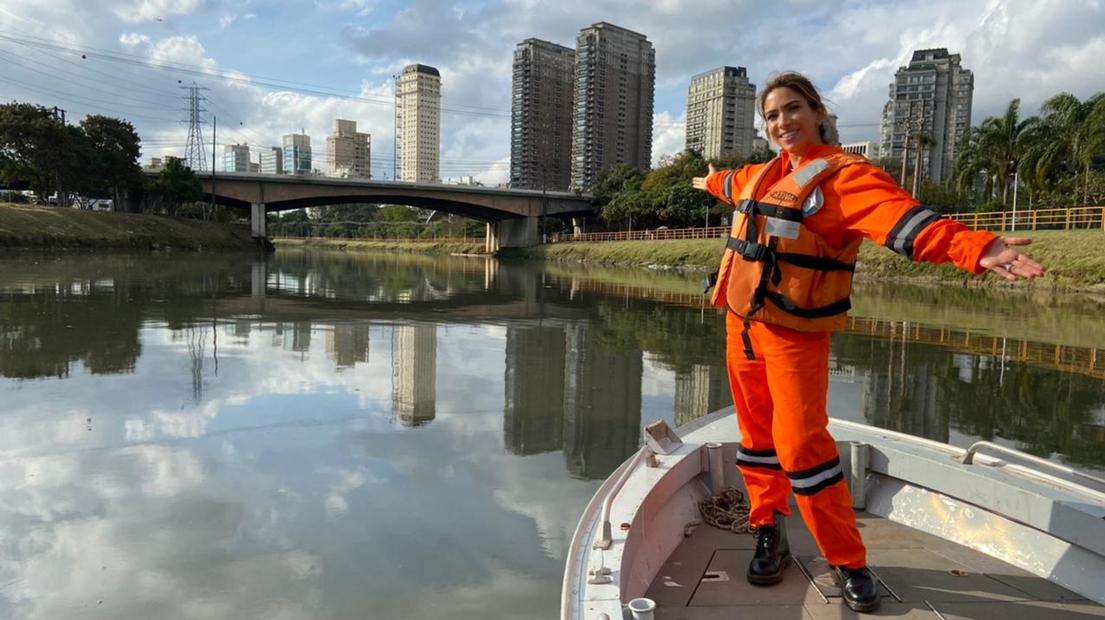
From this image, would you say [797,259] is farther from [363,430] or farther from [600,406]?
[600,406]

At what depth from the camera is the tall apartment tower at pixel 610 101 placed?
80.1 metres

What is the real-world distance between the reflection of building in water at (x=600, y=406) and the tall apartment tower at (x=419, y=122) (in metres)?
81.0

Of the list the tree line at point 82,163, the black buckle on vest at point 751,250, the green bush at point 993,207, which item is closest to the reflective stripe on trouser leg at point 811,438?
the black buckle on vest at point 751,250

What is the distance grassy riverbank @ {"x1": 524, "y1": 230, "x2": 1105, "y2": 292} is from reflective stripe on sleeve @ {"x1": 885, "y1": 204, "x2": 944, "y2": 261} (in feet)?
36.6

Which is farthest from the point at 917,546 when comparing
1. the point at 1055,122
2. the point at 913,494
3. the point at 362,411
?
the point at 1055,122

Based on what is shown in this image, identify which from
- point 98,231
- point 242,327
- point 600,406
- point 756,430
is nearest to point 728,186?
point 756,430

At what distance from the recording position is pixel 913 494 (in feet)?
9.66

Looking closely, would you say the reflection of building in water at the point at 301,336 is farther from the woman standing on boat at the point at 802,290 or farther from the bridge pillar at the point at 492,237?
the bridge pillar at the point at 492,237

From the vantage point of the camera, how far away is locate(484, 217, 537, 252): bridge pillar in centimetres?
6016

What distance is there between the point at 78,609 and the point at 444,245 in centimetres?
7251

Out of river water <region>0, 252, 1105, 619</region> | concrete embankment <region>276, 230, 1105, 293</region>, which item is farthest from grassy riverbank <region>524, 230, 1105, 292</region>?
river water <region>0, 252, 1105, 619</region>

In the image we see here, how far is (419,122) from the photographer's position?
90500 millimetres

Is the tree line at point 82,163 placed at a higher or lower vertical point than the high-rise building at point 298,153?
lower

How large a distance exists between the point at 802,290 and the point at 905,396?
5.37 metres
